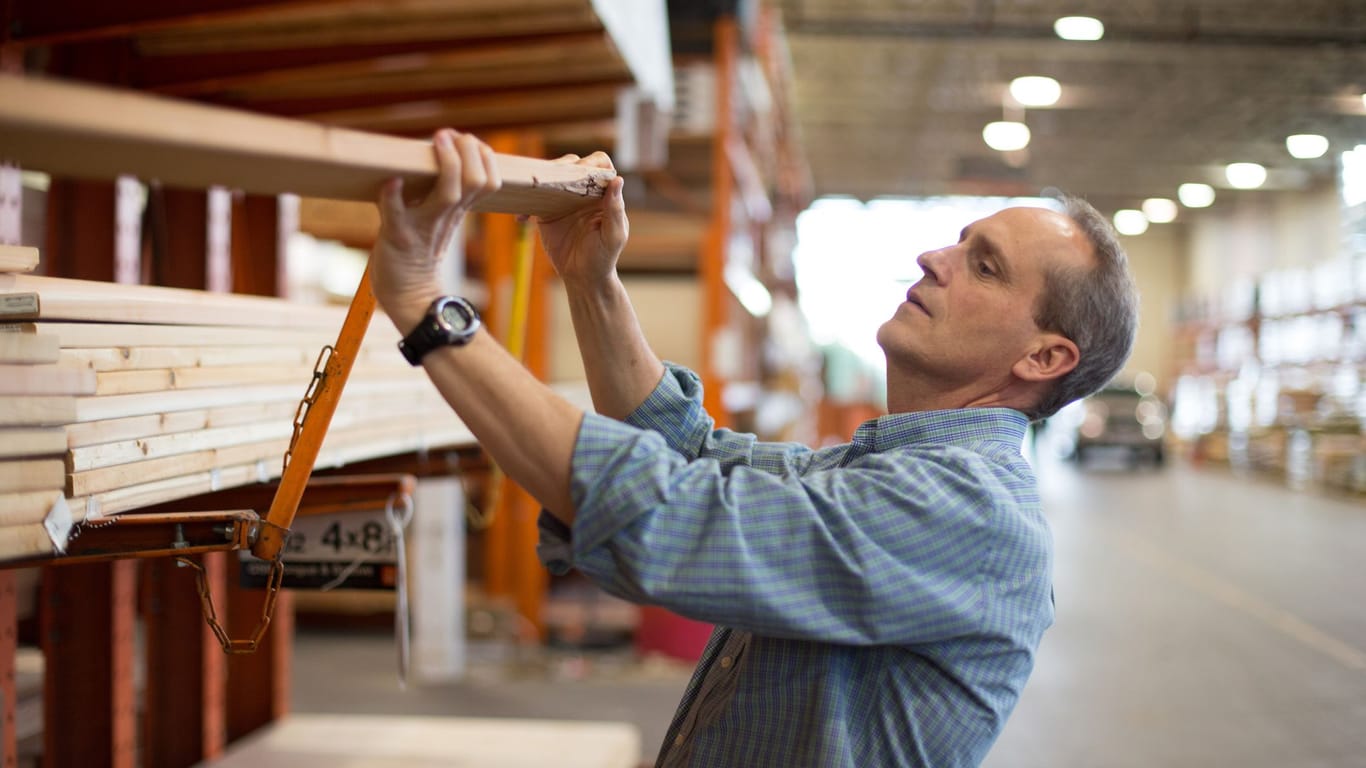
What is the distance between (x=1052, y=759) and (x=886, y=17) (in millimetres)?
14592

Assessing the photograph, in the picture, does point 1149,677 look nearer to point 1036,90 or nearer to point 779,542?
point 779,542

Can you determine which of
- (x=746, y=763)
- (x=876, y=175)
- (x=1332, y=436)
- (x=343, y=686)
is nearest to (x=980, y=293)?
(x=746, y=763)

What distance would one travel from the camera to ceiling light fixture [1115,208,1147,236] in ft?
99.6

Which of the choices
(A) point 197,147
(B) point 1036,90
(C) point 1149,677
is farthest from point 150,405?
(B) point 1036,90

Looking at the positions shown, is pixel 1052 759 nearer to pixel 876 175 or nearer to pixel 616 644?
pixel 616 644

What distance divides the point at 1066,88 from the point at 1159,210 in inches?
433

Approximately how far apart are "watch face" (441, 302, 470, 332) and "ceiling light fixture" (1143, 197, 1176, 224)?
100 feet

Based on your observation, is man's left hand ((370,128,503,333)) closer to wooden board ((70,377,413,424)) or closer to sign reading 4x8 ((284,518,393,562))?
wooden board ((70,377,413,424))

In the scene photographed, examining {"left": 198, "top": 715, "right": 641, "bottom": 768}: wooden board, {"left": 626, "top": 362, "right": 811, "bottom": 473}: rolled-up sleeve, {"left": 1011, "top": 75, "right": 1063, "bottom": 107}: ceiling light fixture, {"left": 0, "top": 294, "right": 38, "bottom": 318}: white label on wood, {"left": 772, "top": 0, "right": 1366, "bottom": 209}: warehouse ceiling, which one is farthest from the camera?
{"left": 1011, "top": 75, "right": 1063, "bottom": 107}: ceiling light fixture

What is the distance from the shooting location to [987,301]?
1.77 m

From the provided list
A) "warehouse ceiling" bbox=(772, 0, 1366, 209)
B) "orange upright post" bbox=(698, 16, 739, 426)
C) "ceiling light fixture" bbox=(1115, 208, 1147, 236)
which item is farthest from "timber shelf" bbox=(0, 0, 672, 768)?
"ceiling light fixture" bbox=(1115, 208, 1147, 236)

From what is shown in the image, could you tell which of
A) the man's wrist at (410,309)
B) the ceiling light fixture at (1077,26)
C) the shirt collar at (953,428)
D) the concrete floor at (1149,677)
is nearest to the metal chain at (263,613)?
Result: the man's wrist at (410,309)

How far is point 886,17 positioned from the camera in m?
17.6

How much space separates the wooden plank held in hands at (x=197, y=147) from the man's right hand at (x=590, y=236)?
209mm
